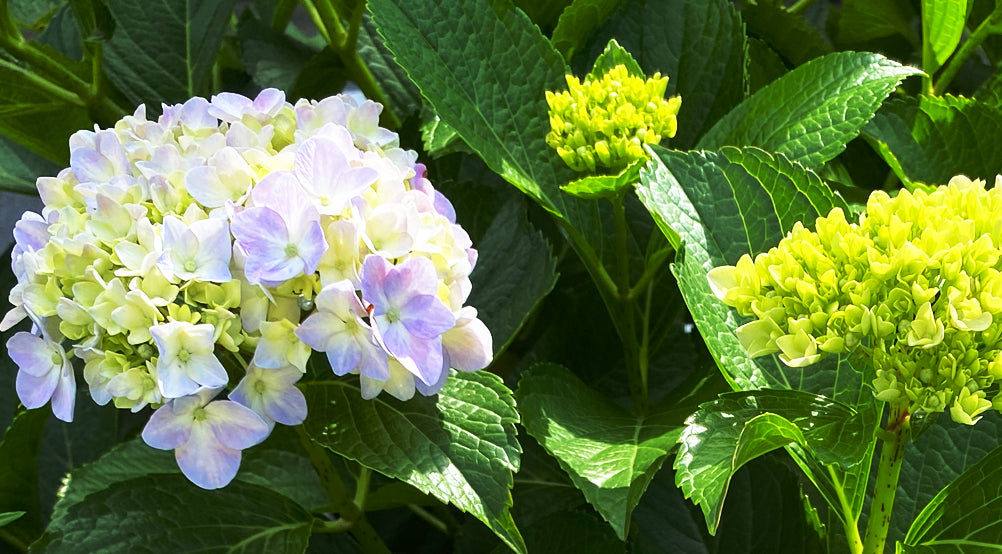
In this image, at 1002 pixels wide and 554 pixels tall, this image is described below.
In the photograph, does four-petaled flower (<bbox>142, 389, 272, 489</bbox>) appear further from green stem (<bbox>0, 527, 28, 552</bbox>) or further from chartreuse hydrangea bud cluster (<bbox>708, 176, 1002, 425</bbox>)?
green stem (<bbox>0, 527, 28, 552</bbox>)

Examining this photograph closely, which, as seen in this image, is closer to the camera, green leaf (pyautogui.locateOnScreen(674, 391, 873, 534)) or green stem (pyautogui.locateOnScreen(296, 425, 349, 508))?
green leaf (pyautogui.locateOnScreen(674, 391, 873, 534))

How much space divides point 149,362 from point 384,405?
0.48 ft

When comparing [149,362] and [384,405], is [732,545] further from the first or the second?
[149,362]

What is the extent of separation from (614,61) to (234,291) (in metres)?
0.33

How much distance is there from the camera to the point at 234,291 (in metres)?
0.53

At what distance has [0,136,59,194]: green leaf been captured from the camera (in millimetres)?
966

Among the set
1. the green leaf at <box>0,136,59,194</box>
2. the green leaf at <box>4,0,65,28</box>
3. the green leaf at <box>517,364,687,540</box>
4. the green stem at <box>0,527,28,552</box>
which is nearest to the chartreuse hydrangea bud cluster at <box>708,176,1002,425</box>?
the green leaf at <box>517,364,687,540</box>

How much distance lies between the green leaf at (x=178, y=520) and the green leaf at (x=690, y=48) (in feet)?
1.40

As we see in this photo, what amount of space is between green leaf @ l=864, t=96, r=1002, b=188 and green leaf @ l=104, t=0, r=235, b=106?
0.61m

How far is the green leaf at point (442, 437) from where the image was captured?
562mm

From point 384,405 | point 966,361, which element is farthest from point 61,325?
point 966,361

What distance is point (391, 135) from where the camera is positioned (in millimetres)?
659

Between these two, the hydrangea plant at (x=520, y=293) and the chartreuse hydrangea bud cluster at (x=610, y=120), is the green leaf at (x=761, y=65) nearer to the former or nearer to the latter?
the hydrangea plant at (x=520, y=293)

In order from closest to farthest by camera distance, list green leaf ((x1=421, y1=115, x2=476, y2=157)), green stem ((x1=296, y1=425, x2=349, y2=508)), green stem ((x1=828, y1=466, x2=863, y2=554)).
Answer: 1. green stem ((x1=828, y1=466, x2=863, y2=554))
2. green stem ((x1=296, y1=425, x2=349, y2=508))
3. green leaf ((x1=421, y1=115, x2=476, y2=157))
